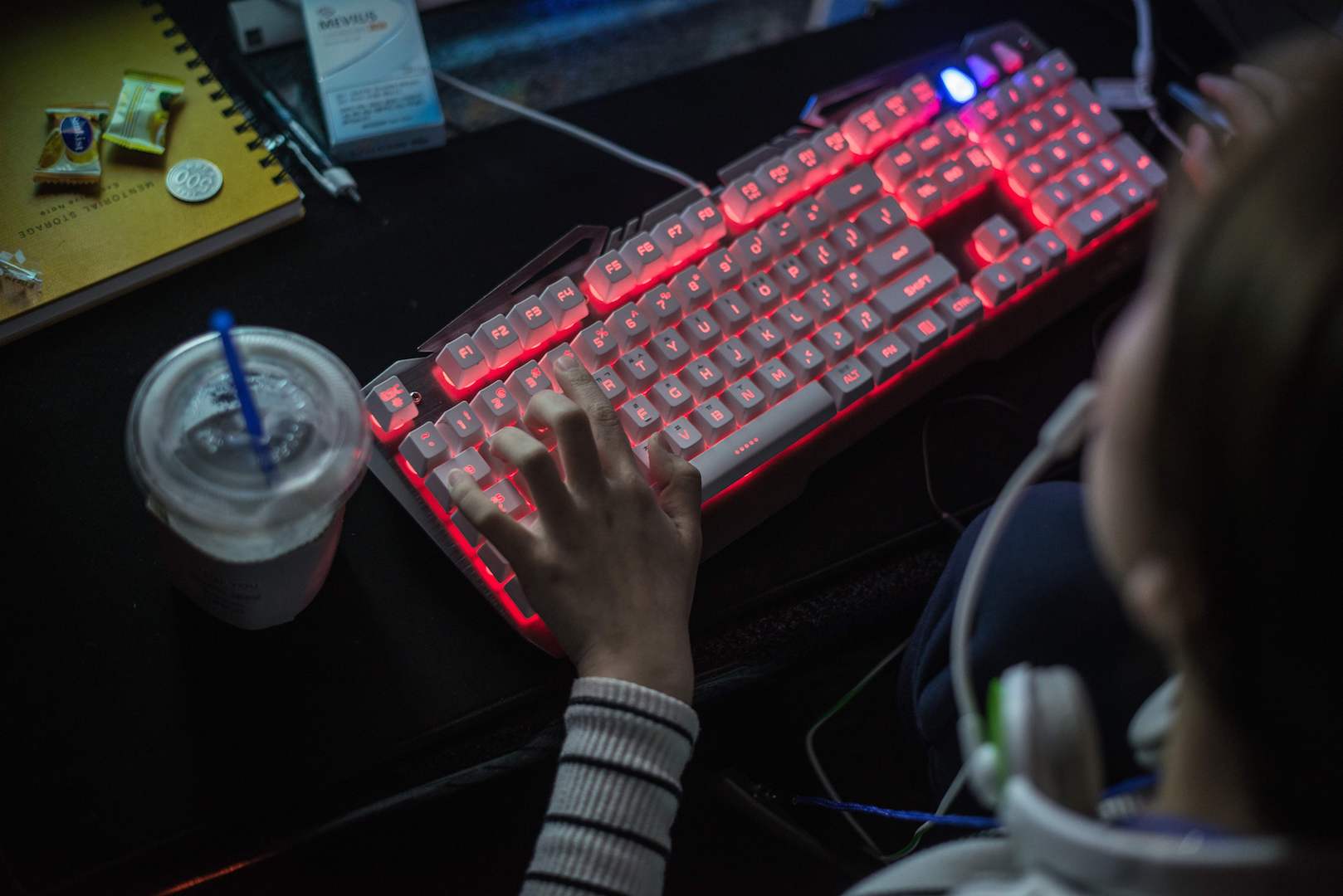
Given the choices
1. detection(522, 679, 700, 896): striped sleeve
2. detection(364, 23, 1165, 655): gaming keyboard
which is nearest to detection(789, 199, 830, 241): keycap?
detection(364, 23, 1165, 655): gaming keyboard

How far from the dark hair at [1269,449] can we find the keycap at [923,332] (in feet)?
1.06

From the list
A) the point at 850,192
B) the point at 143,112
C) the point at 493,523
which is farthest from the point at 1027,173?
the point at 143,112

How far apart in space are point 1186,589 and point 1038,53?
564 mm

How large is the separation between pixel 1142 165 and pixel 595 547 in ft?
1.55

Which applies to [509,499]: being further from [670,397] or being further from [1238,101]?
[1238,101]

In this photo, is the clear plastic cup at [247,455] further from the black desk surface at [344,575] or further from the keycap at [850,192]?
the keycap at [850,192]

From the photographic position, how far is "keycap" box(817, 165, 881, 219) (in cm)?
71

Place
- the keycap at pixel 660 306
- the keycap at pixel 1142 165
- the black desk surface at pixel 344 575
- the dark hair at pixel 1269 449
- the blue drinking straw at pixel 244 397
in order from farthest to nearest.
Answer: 1. the keycap at pixel 1142 165
2. the keycap at pixel 660 306
3. the black desk surface at pixel 344 575
4. the blue drinking straw at pixel 244 397
5. the dark hair at pixel 1269 449

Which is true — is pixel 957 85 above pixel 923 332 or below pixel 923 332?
above

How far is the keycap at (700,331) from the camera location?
25.5 inches

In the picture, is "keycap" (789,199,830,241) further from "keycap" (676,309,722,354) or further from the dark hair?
the dark hair

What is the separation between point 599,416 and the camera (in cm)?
60

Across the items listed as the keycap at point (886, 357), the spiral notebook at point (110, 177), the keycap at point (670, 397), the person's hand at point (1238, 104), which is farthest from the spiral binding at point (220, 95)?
the person's hand at point (1238, 104)

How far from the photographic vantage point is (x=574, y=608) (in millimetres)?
562
